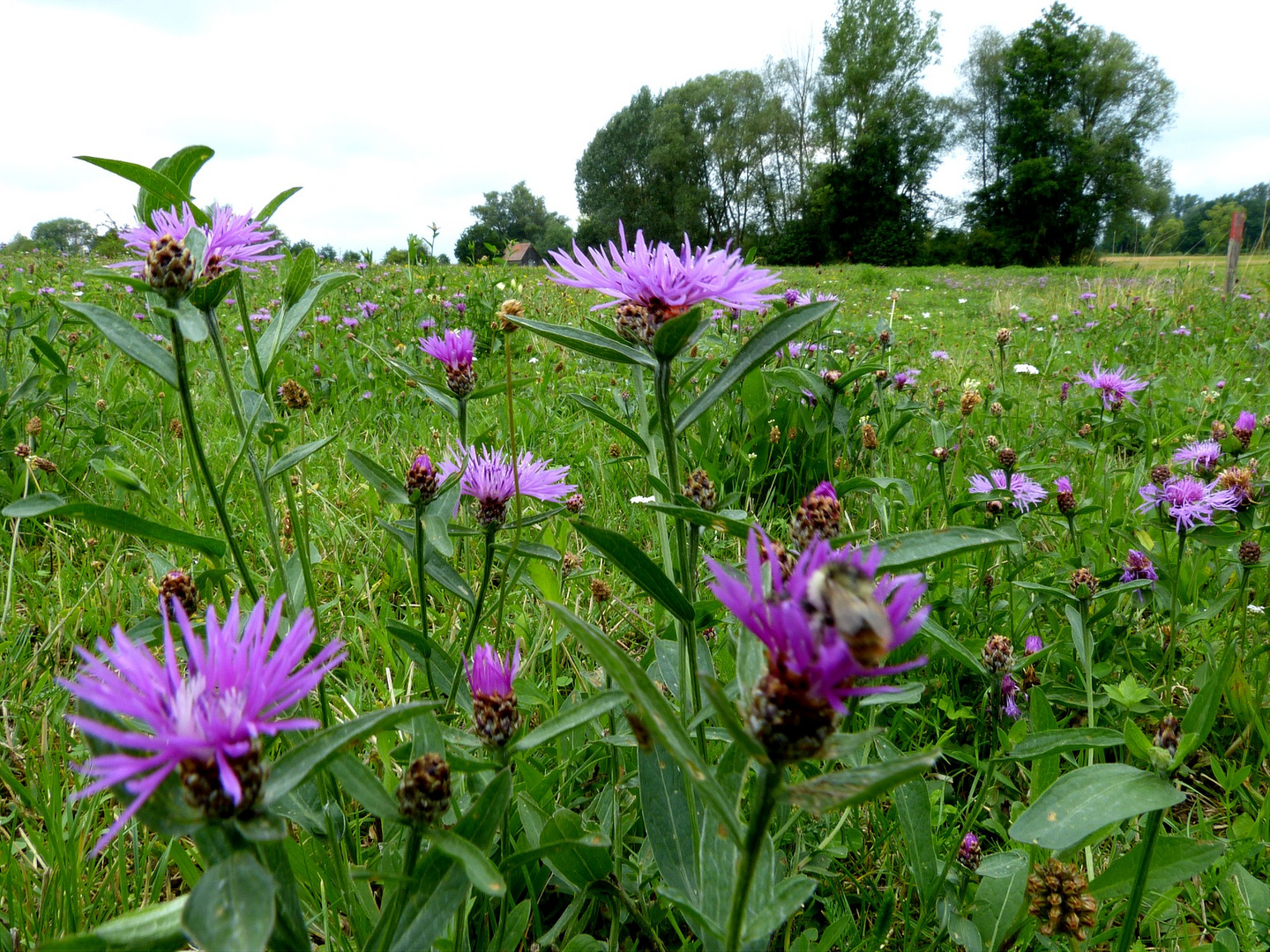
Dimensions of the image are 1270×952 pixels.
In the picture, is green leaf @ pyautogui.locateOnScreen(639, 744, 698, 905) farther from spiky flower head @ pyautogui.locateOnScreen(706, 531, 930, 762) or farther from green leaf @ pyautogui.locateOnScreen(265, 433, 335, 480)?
green leaf @ pyautogui.locateOnScreen(265, 433, 335, 480)

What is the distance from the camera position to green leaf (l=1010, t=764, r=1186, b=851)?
0.66 metres

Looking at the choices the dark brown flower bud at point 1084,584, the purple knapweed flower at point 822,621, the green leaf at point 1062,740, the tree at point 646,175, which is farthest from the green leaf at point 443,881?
the tree at point 646,175

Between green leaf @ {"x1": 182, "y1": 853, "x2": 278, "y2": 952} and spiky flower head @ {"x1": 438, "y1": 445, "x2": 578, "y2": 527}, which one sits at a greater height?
spiky flower head @ {"x1": 438, "y1": 445, "x2": 578, "y2": 527}

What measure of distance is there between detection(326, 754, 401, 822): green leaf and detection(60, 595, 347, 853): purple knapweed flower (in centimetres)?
8

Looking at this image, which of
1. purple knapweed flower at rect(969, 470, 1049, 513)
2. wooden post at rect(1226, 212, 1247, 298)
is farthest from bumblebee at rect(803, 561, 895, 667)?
wooden post at rect(1226, 212, 1247, 298)

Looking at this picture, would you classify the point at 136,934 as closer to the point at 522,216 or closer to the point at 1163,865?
the point at 1163,865

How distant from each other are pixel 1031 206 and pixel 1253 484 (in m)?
29.5

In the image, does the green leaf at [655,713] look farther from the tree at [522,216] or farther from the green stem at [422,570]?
the tree at [522,216]

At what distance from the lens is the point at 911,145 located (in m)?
28.6

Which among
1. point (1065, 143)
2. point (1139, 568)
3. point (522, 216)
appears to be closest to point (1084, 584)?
point (1139, 568)

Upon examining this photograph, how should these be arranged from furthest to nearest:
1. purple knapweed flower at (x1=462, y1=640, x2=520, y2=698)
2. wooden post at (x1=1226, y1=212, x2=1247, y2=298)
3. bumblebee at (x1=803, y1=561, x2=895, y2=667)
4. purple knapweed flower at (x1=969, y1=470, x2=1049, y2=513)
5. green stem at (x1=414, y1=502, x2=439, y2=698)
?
wooden post at (x1=1226, y1=212, x2=1247, y2=298) < purple knapweed flower at (x1=969, y1=470, x2=1049, y2=513) < green stem at (x1=414, y1=502, x2=439, y2=698) < purple knapweed flower at (x1=462, y1=640, x2=520, y2=698) < bumblebee at (x1=803, y1=561, x2=895, y2=667)

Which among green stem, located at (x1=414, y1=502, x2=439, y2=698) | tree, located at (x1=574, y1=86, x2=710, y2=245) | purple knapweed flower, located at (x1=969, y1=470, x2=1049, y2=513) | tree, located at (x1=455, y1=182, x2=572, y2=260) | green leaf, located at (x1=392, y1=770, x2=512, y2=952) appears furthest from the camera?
tree, located at (x1=455, y1=182, x2=572, y2=260)

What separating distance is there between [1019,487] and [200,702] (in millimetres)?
1668

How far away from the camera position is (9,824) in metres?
0.97
